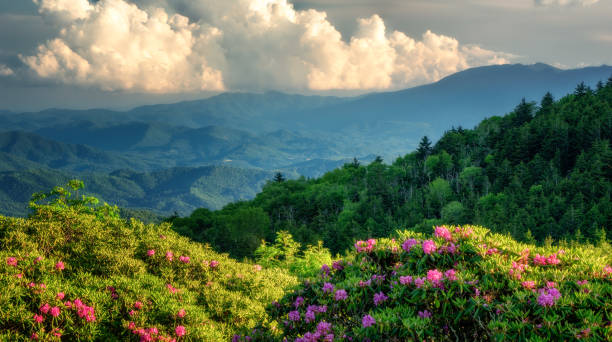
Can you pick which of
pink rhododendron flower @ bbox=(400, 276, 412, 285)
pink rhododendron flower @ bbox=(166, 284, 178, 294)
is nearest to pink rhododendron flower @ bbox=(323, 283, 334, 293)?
pink rhododendron flower @ bbox=(400, 276, 412, 285)

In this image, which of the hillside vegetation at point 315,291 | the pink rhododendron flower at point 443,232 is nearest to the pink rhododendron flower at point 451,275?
the hillside vegetation at point 315,291

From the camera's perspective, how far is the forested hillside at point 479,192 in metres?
69.9

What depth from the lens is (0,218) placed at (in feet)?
41.4

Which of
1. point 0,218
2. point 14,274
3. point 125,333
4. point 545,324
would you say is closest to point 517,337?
point 545,324

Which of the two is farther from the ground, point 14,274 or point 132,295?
point 14,274

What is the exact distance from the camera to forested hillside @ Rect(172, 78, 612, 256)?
6994 centimetres

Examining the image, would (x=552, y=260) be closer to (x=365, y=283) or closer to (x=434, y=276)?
(x=434, y=276)

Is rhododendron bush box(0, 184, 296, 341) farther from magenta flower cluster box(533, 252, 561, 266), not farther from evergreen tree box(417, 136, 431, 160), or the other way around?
evergreen tree box(417, 136, 431, 160)

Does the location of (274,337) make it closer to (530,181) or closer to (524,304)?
(524,304)

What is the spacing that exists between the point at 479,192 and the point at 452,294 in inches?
4051

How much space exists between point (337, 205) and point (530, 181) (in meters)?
54.0

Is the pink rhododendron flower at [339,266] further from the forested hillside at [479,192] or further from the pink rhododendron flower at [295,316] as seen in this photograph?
the forested hillside at [479,192]

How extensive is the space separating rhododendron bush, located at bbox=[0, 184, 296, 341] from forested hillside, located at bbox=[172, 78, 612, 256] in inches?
1819

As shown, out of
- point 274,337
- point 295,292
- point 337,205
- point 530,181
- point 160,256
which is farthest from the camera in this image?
point 337,205
